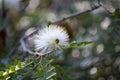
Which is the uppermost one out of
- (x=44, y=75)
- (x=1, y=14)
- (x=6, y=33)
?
(x=1, y=14)

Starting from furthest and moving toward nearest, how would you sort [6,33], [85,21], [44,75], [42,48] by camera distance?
[85,21]
[6,33]
[42,48]
[44,75]

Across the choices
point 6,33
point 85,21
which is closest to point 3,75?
point 6,33

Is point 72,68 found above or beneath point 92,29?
beneath

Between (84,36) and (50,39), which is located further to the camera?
(84,36)

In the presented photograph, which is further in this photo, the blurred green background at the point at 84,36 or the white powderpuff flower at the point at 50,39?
the blurred green background at the point at 84,36

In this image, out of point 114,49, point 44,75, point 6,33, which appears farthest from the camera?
point 6,33

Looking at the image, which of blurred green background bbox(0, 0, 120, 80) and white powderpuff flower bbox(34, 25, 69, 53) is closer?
white powderpuff flower bbox(34, 25, 69, 53)

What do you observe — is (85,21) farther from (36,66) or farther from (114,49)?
(36,66)

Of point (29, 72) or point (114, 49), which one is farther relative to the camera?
point (114, 49)
